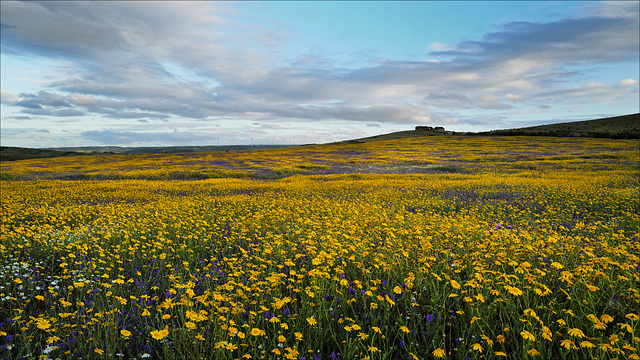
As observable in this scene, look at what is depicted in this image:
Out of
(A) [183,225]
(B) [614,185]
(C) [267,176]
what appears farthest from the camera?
(C) [267,176]

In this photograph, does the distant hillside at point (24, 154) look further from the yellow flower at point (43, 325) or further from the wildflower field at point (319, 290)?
the yellow flower at point (43, 325)

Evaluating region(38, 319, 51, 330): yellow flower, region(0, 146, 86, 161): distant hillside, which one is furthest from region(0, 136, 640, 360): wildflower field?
region(0, 146, 86, 161): distant hillside

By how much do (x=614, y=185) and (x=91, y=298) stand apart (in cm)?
2274

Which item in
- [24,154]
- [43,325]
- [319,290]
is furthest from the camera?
[24,154]

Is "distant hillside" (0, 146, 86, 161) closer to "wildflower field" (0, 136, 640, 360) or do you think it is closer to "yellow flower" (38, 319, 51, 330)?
"wildflower field" (0, 136, 640, 360)

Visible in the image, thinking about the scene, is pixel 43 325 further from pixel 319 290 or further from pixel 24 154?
pixel 24 154

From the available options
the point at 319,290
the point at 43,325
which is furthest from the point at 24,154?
the point at 319,290

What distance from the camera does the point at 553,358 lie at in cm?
284

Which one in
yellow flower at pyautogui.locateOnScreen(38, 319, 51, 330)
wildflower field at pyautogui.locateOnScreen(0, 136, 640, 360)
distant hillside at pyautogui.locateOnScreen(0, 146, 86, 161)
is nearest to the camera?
yellow flower at pyautogui.locateOnScreen(38, 319, 51, 330)

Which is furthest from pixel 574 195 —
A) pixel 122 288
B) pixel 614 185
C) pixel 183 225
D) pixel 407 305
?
pixel 122 288

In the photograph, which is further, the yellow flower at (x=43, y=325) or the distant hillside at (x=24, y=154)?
the distant hillside at (x=24, y=154)

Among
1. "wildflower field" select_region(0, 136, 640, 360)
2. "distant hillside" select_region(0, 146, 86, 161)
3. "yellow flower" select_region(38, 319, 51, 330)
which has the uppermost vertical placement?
"distant hillside" select_region(0, 146, 86, 161)

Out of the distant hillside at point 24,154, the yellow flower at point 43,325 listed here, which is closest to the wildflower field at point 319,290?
the yellow flower at point 43,325

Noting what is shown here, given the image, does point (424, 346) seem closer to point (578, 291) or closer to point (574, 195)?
point (578, 291)
